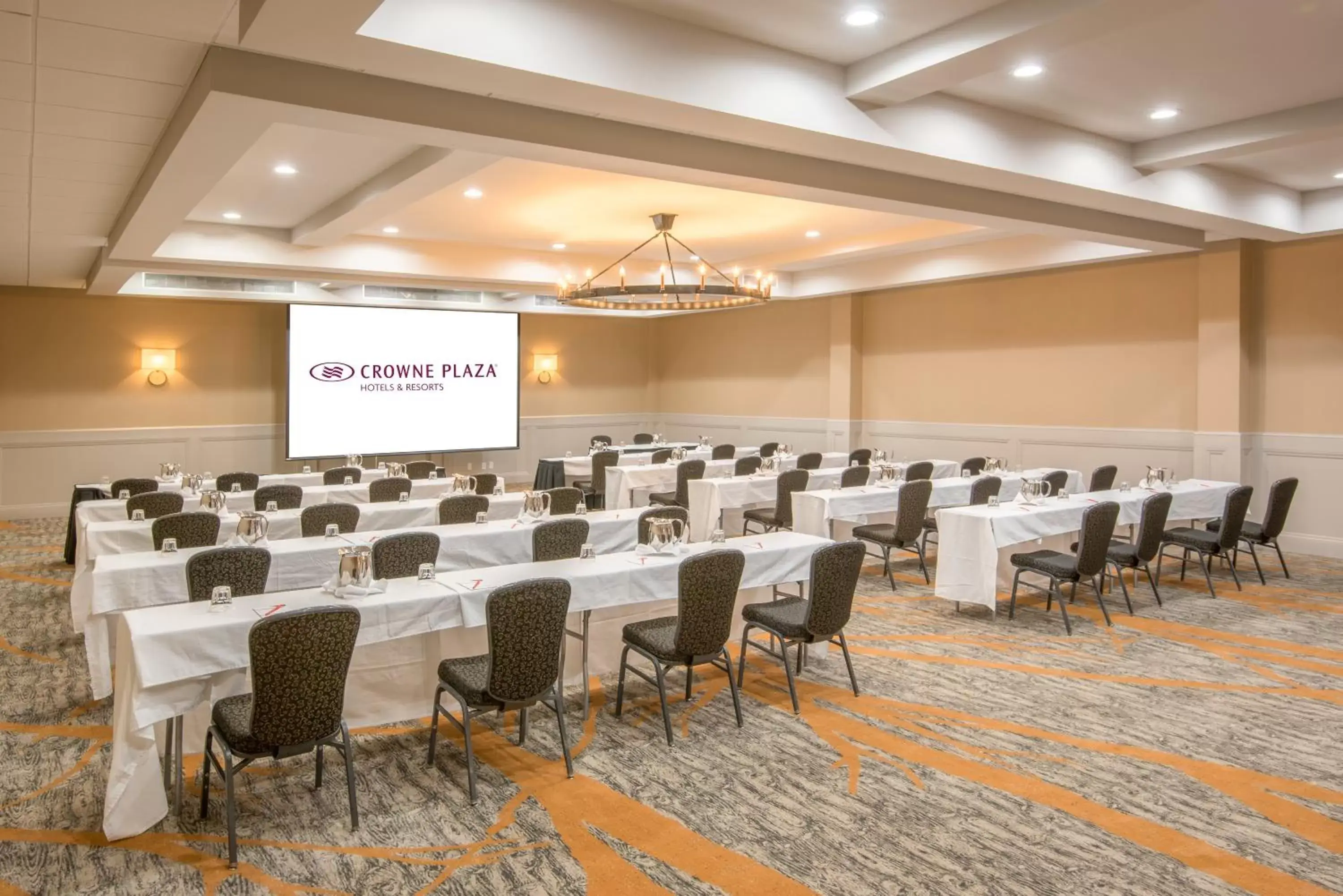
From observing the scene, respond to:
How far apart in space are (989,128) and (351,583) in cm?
498

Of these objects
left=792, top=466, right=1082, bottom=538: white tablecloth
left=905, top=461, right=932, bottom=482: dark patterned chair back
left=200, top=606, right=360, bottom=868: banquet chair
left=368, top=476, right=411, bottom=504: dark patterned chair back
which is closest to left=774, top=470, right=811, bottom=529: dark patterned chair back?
left=792, top=466, right=1082, bottom=538: white tablecloth

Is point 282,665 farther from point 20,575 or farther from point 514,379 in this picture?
point 514,379

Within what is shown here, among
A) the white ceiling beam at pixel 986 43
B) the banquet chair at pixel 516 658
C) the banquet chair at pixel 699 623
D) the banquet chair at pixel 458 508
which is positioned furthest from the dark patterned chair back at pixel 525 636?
the white ceiling beam at pixel 986 43

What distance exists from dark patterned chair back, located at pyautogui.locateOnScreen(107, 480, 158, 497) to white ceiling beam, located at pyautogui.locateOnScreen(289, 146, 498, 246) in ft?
9.77

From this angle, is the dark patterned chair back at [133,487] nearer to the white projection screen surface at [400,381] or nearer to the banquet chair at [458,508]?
the banquet chair at [458,508]

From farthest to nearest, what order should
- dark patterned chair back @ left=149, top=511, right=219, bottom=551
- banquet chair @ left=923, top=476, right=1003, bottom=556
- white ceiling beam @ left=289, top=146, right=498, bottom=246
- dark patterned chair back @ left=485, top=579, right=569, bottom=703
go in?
banquet chair @ left=923, top=476, right=1003, bottom=556, white ceiling beam @ left=289, top=146, right=498, bottom=246, dark patterned chair back @ left=149, top=511, right=219, bottom=551, dark patterned chair back @ left=485, top=579, right=569, bottom=703

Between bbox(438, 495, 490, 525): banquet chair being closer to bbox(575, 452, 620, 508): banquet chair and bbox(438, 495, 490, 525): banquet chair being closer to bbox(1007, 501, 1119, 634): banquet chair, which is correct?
bbox(1007, 501, 1119, 634): banquet chair

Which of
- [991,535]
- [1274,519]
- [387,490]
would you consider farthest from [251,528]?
[1274,519]

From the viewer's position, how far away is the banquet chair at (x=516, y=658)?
370 centimetres

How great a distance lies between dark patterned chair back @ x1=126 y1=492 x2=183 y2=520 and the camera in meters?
7.02

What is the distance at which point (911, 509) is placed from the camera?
24.9 feet

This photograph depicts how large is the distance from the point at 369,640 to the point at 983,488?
20.0 ft

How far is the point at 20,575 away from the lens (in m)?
8.39

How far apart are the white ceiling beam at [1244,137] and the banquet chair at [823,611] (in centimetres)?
436
